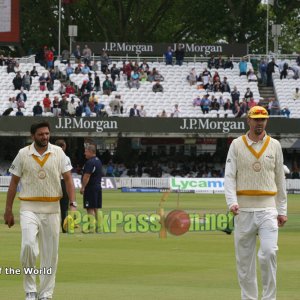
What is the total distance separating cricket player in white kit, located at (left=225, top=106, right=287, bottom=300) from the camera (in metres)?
13.0

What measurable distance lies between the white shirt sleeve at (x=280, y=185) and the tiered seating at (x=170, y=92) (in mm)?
46626

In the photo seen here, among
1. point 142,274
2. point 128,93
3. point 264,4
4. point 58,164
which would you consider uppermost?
point 264,4

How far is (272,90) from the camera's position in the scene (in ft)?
212

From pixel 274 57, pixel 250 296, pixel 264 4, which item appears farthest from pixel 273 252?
pixel 264 4

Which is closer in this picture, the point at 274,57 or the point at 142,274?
the point at 142,274

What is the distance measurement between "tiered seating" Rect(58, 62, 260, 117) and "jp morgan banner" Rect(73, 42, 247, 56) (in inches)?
103

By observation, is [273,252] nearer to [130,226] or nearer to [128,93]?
[130,226]

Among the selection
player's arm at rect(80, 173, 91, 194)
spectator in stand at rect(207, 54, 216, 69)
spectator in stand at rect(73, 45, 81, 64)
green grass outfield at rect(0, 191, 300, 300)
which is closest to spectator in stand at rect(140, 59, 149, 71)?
spectator in stand at rect(73, 45, 81, 64)

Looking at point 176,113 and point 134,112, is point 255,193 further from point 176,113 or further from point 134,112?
point 176,113

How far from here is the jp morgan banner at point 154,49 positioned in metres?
68.2

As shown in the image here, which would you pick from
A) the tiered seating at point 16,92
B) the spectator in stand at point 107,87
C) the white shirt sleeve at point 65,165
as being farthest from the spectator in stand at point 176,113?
the white shirt sleeve at point 65,165

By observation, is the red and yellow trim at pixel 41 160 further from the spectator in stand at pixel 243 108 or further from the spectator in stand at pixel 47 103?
the spectator in stand at pixel 243 108

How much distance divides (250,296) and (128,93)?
4930 centimetres

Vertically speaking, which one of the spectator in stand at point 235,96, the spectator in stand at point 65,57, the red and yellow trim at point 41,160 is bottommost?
the red and yellow trim at point 41,160
